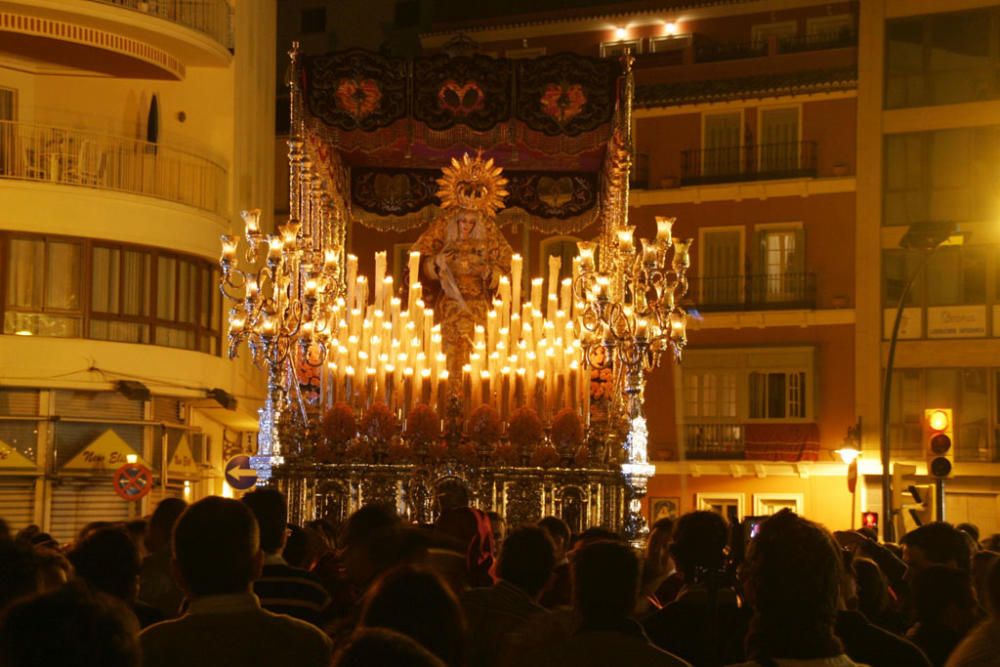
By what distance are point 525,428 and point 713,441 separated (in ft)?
59.3

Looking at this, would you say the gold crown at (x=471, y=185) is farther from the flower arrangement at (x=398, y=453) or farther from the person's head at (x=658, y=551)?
the person's head at (x=658, y=551)

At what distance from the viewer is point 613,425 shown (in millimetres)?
20438

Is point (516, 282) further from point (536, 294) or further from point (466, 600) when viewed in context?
point (466, 600)

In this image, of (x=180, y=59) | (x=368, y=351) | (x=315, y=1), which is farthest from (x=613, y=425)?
(x=315, y=1)

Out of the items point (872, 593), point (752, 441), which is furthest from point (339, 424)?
point (752, 441)

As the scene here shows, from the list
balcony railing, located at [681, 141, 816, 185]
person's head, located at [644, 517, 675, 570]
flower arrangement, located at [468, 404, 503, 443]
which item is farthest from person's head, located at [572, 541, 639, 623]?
balcony railing, located at [681, 141, 816, 185]

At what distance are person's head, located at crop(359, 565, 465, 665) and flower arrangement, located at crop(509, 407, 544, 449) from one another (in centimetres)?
1560

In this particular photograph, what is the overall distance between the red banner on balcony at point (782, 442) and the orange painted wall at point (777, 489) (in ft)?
1.52

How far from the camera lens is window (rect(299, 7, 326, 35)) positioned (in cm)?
4616

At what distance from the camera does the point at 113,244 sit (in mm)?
28750

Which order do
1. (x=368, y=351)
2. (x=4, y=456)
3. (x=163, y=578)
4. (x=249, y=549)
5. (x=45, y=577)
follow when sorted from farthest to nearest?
(x=4, y=456)
(x=368, y=351)
(x=163, y=578)
(x=45, y=577)
(x=249, y=549)

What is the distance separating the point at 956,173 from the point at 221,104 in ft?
52.7

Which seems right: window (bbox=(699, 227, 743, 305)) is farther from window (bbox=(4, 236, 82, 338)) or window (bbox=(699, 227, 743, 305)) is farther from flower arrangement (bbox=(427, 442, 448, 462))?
flower arrangement (bbox=(427, 442, 448, 462))

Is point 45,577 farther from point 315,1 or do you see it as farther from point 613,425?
point 315,1
